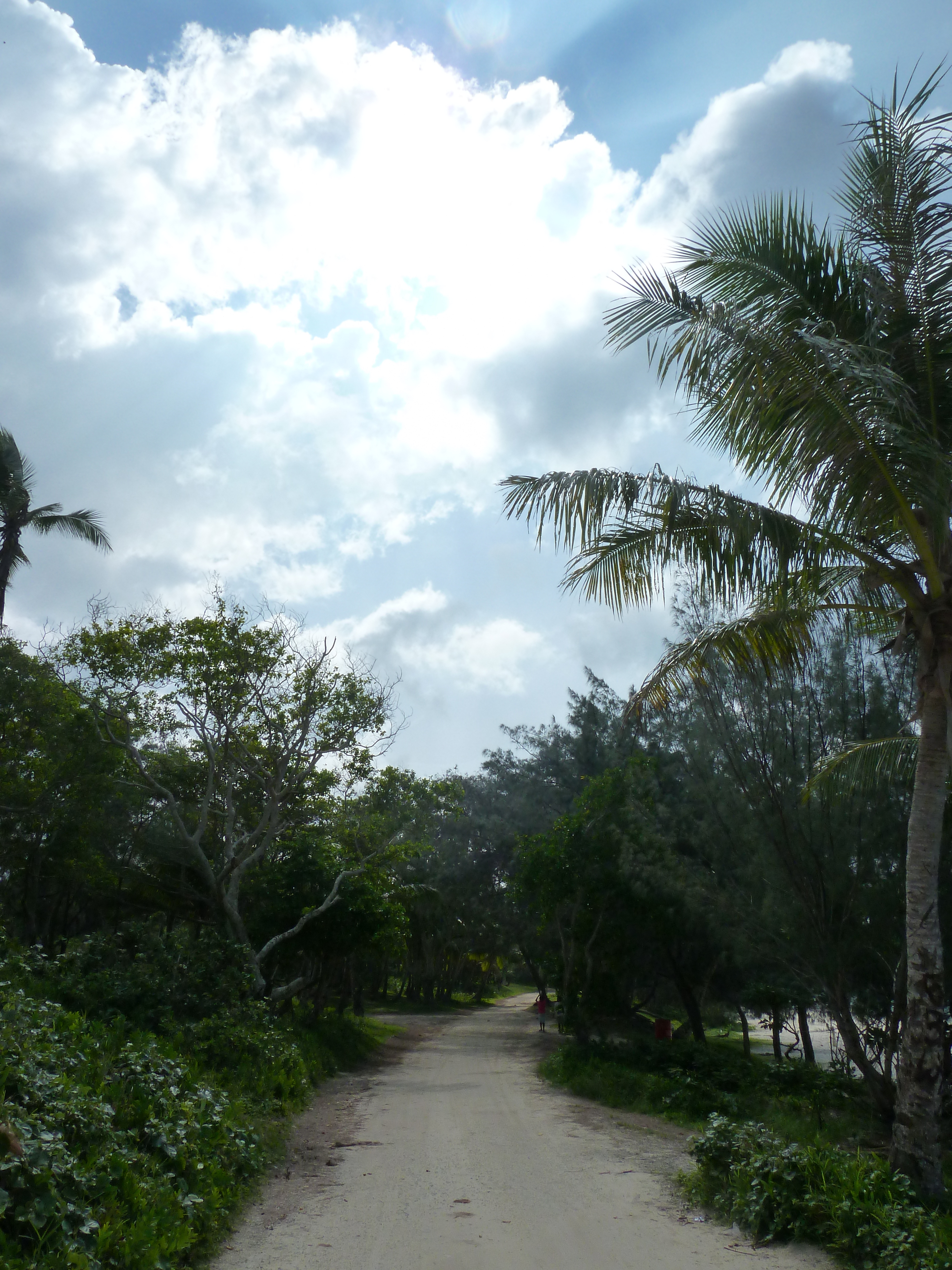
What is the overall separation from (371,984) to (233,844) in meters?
38.4

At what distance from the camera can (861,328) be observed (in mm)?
8352

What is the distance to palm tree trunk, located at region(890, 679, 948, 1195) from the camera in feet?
23.5

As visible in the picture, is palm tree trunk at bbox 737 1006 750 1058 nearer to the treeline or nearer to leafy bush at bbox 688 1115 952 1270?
the treeline

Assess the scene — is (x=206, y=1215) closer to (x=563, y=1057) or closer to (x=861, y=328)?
(x=861, y=328)

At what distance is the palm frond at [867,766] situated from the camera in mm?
10461

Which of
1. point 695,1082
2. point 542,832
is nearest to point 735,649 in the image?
point 695,1082

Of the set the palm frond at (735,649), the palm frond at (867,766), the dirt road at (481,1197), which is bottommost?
the dirt road at (481,1197)

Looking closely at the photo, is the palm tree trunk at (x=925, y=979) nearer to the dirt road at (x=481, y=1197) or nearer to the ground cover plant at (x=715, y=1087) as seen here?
the dirt road at (x=481, y=1197)

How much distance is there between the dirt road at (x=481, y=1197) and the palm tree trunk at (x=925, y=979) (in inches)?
58.7

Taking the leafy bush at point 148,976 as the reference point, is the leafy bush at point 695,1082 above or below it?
below

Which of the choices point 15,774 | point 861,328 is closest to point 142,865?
point 15,774

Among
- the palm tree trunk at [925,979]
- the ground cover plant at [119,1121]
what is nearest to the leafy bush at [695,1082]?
the palm tree trunk at [925,979]

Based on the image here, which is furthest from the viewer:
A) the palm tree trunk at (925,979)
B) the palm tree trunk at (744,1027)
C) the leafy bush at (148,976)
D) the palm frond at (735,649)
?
the palm tree trunk at (744,1027)

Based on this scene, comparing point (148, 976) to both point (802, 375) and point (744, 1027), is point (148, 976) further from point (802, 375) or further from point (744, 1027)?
point (744, 1027)
